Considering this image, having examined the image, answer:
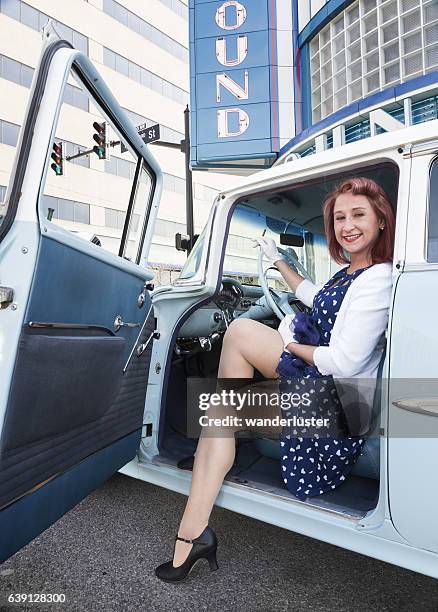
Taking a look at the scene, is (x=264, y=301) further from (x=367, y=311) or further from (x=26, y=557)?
(x=26, y=557)

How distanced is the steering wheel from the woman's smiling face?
0.79 meters

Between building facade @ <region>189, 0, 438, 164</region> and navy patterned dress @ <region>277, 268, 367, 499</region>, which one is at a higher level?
building facade @ <region>189, 0, 438, 164</region>

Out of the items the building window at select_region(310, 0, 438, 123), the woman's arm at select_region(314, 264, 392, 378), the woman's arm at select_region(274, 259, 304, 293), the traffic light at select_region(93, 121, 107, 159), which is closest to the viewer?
the woman's arm at select_region(314, 264, 392, 378)

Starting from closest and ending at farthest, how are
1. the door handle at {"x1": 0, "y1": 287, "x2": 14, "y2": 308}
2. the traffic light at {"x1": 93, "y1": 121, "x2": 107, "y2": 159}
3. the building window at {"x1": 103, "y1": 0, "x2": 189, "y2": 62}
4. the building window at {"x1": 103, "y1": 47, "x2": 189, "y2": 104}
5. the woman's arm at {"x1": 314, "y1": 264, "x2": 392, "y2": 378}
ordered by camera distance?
1. the door handle at {"x1": 0, "y1": 287, "x2": 14, "y2": 308}
2. the woman's arm at {"x1": 314, "y1": 264, "x2": 392, "y2": 378}
3. the traffic light at {"x1": 93, "y1": 121, "x2": 107, "y2": 159}
4. the building window at {"x1": 103, "y1": 47, "x2": 189, "y2": 104}
5. the building window at {"x1": 103, "y1": 0, "x2": 189, "y2": 62}

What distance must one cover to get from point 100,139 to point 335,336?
136cm

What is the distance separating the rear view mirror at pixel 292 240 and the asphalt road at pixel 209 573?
60.3 inches

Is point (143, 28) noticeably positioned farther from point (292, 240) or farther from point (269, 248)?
point (269, 248)

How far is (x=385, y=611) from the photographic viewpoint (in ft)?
5.73

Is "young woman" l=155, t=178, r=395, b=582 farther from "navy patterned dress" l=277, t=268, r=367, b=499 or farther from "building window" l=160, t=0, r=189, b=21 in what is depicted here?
"building window" l=160, t=0, r=189, b=21

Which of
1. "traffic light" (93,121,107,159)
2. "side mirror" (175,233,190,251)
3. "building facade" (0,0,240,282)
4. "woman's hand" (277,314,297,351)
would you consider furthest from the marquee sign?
"woman's hand" (277,314,297,351)

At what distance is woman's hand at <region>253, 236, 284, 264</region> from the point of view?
8.59 ft

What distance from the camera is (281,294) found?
2928mm

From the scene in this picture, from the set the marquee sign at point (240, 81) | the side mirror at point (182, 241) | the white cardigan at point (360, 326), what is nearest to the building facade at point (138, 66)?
the marquee sign at point (240, 81)

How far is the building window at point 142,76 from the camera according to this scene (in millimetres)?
22578
